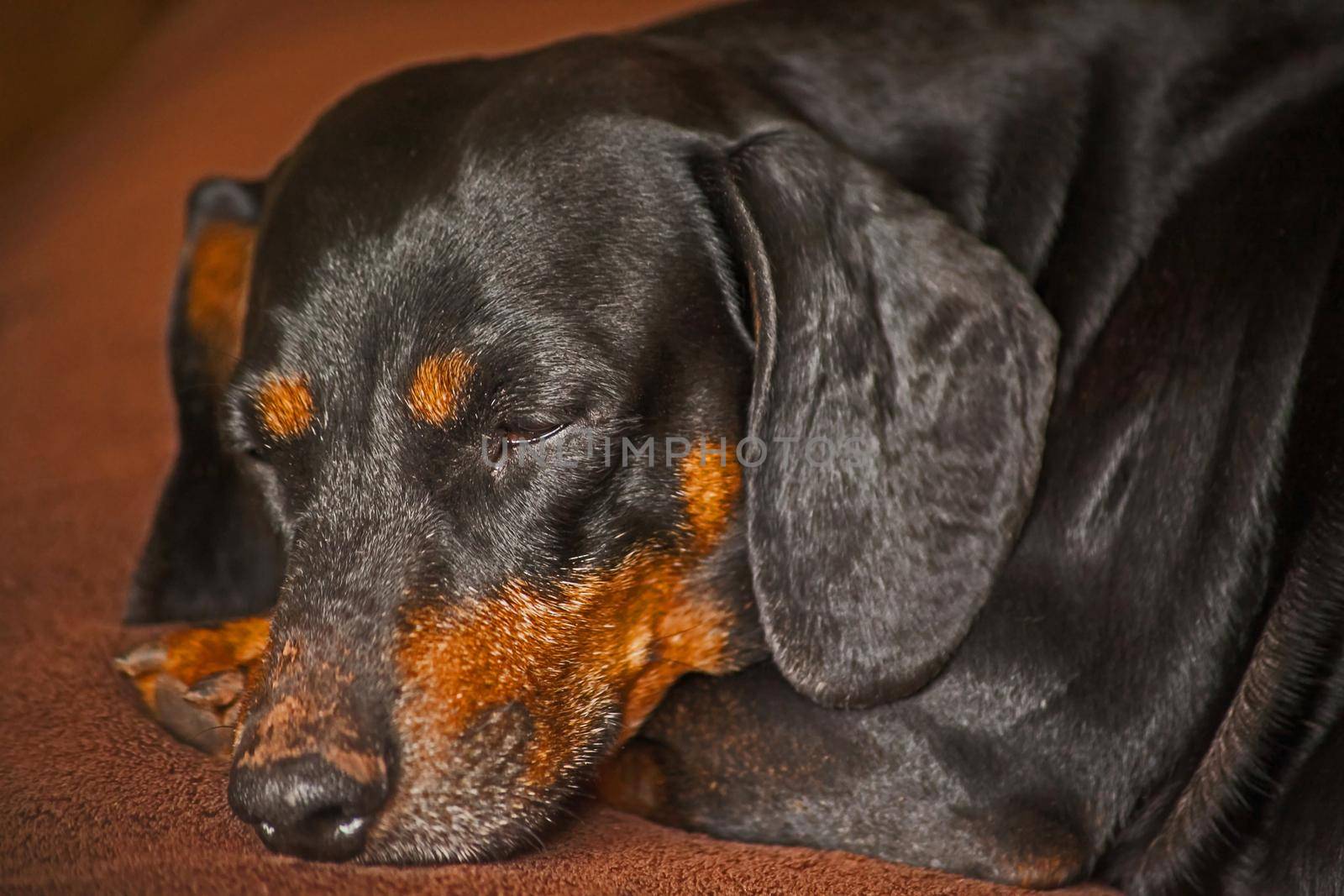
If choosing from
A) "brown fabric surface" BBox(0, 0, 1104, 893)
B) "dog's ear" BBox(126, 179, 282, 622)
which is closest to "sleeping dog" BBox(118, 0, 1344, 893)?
"brown fabric surface" BBox(0, 0, 1104, 893)

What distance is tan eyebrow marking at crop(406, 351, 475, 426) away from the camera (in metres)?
1.67

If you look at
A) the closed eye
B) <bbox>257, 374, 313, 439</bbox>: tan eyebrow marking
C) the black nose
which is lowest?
the black nose

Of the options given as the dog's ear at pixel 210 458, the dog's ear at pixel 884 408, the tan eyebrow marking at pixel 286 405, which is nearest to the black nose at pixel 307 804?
the tan eyebrow marking at pixel 286 405

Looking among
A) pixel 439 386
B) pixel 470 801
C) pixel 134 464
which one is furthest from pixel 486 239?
pixel 134 464

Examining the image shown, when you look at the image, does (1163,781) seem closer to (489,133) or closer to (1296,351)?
(1296,351)

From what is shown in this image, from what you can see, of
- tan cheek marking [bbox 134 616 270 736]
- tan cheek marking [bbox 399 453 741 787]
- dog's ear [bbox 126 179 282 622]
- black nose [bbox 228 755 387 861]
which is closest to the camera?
black nose [bbox 228 755 387 861]

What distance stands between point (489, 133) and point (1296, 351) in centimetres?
110

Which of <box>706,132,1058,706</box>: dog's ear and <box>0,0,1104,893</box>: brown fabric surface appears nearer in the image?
<box>0,0,1104,893</box>: brown fabric surface

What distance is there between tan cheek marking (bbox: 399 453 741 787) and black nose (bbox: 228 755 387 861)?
0.10m

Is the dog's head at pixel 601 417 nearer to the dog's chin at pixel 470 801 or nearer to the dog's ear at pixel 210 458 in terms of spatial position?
the dog's chin at pixel 470 801

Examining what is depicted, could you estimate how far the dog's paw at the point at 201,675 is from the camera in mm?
1840

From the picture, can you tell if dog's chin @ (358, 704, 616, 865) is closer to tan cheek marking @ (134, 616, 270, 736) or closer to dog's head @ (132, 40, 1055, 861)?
dog's head @ (132, 40, 1055, 861)

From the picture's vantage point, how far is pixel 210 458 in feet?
7.51

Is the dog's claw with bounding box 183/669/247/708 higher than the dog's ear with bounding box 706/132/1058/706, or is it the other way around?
the dog's ear with bounding box 706/132/1058/706
